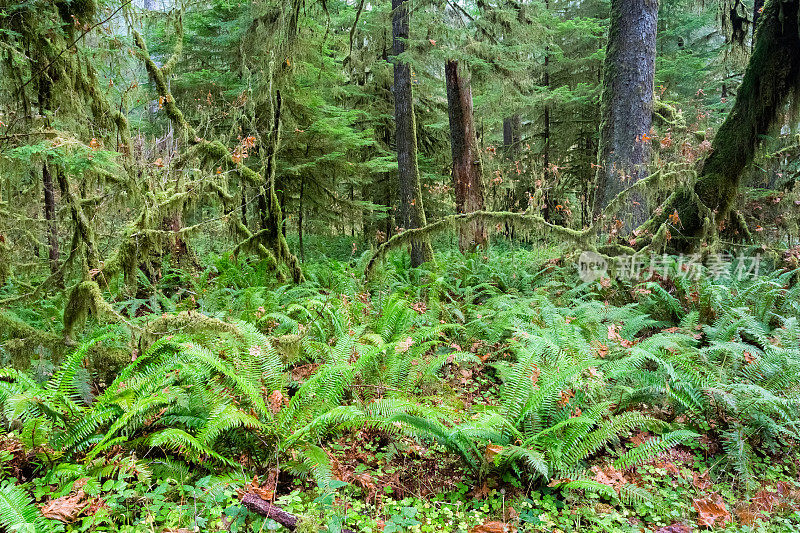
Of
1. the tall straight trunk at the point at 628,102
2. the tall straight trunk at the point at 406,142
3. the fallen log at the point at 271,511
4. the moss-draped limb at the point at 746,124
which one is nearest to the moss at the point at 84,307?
the fallen log at the point at 271,511

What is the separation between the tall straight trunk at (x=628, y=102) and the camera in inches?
247

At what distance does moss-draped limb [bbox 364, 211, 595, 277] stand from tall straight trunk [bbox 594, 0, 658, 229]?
1.08m

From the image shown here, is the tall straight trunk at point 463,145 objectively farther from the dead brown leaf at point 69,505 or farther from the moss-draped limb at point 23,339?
the dead brown leaf at point 69,505

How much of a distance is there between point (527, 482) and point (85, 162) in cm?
377

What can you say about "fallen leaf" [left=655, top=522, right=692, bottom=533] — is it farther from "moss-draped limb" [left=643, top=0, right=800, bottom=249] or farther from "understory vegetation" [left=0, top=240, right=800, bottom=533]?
"moss-draped limb" [left=643, top=0, right=800, bottom=249]

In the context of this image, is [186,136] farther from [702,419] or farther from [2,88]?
[702,419]

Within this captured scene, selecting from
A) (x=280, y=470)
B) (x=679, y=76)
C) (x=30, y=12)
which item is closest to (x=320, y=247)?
(x=30, y=12)

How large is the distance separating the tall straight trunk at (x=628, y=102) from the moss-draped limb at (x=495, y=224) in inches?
42.7

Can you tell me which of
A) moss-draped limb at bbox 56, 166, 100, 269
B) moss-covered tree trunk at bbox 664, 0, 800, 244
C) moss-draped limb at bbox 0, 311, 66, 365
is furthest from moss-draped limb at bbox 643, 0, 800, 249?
moss-draped limb at bbox 0, 311, 66, 365

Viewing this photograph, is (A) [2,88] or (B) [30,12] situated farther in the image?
(A) [2,88]

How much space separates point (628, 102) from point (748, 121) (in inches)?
60.8

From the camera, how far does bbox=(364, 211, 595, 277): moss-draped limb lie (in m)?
5.62

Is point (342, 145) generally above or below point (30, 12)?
below

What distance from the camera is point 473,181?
8.81 meters
